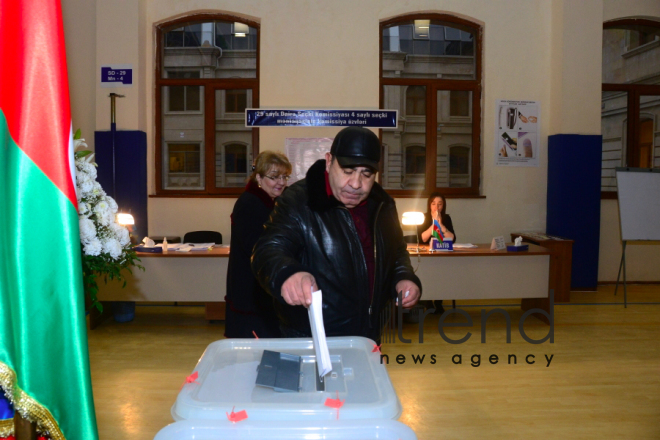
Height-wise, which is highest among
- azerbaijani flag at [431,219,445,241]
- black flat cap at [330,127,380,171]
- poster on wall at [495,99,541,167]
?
poster on wall at [495,99,541,167]

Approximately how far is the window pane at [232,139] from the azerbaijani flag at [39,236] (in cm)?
597

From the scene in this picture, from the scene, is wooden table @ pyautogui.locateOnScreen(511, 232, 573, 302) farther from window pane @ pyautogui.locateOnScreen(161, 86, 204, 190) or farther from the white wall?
window pane @ pyautogui.locateOnScreen(161, 86, 204, 190)

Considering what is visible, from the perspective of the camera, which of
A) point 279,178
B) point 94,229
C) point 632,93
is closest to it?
point 94,229

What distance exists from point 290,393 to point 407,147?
20.8ft

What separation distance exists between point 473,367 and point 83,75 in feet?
19.0

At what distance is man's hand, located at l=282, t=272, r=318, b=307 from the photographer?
4.40 ft

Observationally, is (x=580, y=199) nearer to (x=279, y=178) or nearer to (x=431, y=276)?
(x=431, y=276)

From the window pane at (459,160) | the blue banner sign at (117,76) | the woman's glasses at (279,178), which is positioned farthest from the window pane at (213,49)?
the woman's glasses at (279,178)

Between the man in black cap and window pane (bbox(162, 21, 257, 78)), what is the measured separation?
559cm

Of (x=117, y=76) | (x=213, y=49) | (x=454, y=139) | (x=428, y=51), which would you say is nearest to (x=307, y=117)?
(x=213, y=49)

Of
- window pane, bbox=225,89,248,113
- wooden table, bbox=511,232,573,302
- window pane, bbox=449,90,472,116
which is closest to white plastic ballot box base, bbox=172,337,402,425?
wooden table, bbox=511,232,573,302

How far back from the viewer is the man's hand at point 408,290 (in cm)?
172

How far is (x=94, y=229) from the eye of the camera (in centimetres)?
197

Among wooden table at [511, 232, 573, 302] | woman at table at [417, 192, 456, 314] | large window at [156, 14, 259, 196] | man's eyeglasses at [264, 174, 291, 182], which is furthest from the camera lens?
large window at [156, 14, 259, 196]
